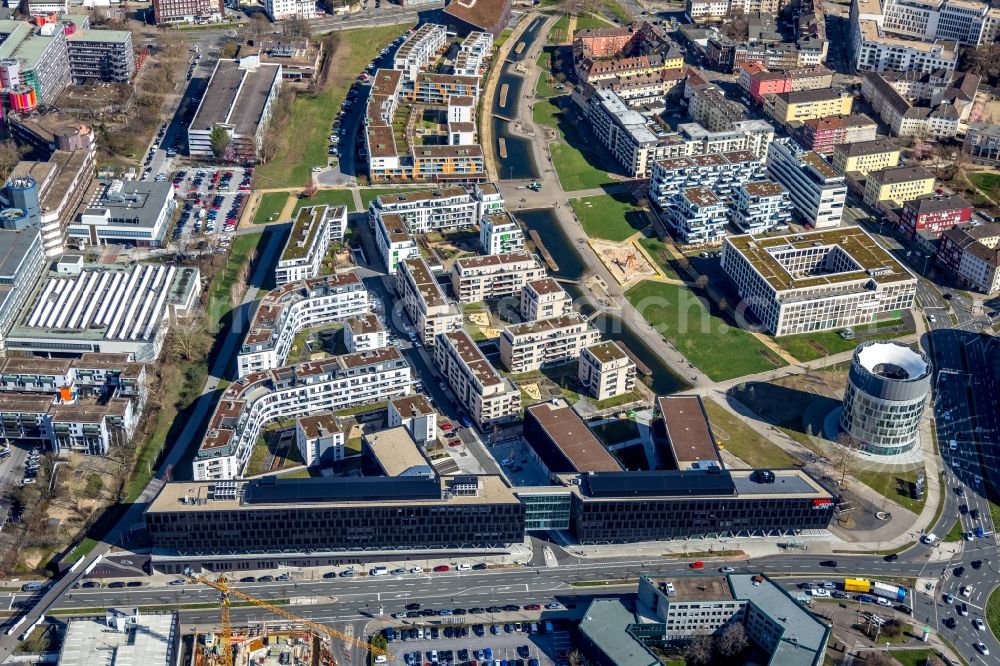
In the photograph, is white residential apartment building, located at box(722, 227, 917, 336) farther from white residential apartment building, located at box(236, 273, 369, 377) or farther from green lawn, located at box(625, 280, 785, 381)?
white residential apartment building, located at box(236, 273, 369, 377)

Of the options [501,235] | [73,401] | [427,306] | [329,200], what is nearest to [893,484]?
[427,306]

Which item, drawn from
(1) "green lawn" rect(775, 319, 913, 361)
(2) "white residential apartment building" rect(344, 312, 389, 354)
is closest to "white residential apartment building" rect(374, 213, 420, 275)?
(2) "white residential apartment building" rect(344, 312, 389, 354)

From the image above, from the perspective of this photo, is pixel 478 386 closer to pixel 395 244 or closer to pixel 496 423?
pixel 496 423

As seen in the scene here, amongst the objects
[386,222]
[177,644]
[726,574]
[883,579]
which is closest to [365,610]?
[177,644]

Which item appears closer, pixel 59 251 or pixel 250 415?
pixel 250 415

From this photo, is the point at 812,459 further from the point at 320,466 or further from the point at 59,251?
the point at 59,251

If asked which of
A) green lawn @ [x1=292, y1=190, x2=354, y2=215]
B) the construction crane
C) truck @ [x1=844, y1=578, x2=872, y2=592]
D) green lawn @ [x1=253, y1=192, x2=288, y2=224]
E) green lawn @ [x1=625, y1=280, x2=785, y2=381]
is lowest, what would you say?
truck @ [x1=844, y1=578, x2=872, y2=592]
